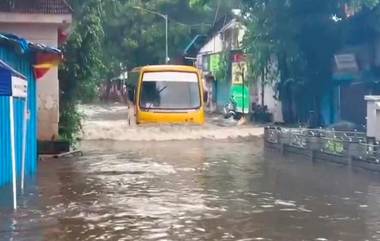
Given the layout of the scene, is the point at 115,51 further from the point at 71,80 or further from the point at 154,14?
the point at 71,80

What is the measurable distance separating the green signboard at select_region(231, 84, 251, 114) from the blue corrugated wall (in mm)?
27659

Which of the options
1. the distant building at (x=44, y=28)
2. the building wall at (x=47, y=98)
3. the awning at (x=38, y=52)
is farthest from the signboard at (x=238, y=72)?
the awning at (x=38, y=52)

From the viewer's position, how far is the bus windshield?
28.5 meters

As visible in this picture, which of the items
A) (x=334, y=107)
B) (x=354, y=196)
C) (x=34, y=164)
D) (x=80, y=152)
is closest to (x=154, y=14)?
(x=334, y=107)

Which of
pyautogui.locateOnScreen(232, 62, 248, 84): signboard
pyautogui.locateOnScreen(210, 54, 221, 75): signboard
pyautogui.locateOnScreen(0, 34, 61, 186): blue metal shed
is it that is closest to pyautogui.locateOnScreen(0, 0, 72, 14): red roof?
pyautogui.locateOnScreen(0, 34, 61, 186): blue metal shed

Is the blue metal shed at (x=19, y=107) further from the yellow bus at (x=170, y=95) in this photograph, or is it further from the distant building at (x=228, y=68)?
the distant building at (x=228, y=68)

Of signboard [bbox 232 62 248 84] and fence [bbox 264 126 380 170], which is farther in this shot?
signboard [bbox 232 62 248 84]

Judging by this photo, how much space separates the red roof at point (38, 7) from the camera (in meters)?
18.7

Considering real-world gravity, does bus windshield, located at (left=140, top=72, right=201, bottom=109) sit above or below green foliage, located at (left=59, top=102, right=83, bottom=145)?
above

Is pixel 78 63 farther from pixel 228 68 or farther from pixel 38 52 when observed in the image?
pixel 228 68

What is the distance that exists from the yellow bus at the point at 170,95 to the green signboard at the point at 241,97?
1440 centimetres

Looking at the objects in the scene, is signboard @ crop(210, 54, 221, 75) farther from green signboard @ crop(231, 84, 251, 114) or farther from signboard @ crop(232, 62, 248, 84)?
green signboard @ crop(231, 84, 251, 114)

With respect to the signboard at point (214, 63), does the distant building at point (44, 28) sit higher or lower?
lower

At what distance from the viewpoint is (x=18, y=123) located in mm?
14398
